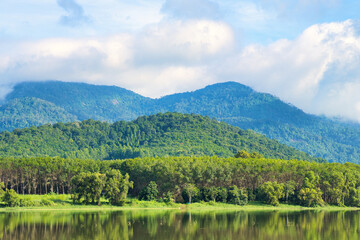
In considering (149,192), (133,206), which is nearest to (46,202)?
(133,206)

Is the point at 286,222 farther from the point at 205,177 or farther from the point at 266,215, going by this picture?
the point at 205,177

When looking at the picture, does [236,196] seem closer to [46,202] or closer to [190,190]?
[190,190]

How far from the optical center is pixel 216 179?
→ 120 m

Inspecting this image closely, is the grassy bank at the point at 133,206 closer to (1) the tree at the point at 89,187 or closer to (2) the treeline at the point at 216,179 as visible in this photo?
(1) the tree at the point at 89,187

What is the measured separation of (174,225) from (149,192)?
36.8 meters

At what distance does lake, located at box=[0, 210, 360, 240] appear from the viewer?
227ft

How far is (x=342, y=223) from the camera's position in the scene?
84125 millimetres

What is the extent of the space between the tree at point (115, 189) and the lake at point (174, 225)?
10.3 m

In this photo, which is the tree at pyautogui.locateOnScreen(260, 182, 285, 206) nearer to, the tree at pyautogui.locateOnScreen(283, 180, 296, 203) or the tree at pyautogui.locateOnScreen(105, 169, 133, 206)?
the tree at pyautogui.locateOnScreen(283, 180, 296, 203)

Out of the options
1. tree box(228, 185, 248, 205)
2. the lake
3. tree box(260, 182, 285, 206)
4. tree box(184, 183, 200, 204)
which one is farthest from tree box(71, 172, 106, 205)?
tree box(260, 182, 285, 206)

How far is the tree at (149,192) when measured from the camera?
114938 mm

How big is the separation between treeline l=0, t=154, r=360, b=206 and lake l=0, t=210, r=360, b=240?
1872 cm

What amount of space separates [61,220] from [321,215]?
157 ft

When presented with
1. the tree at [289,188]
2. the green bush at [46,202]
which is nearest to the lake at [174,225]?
the green bush at [46,202]
